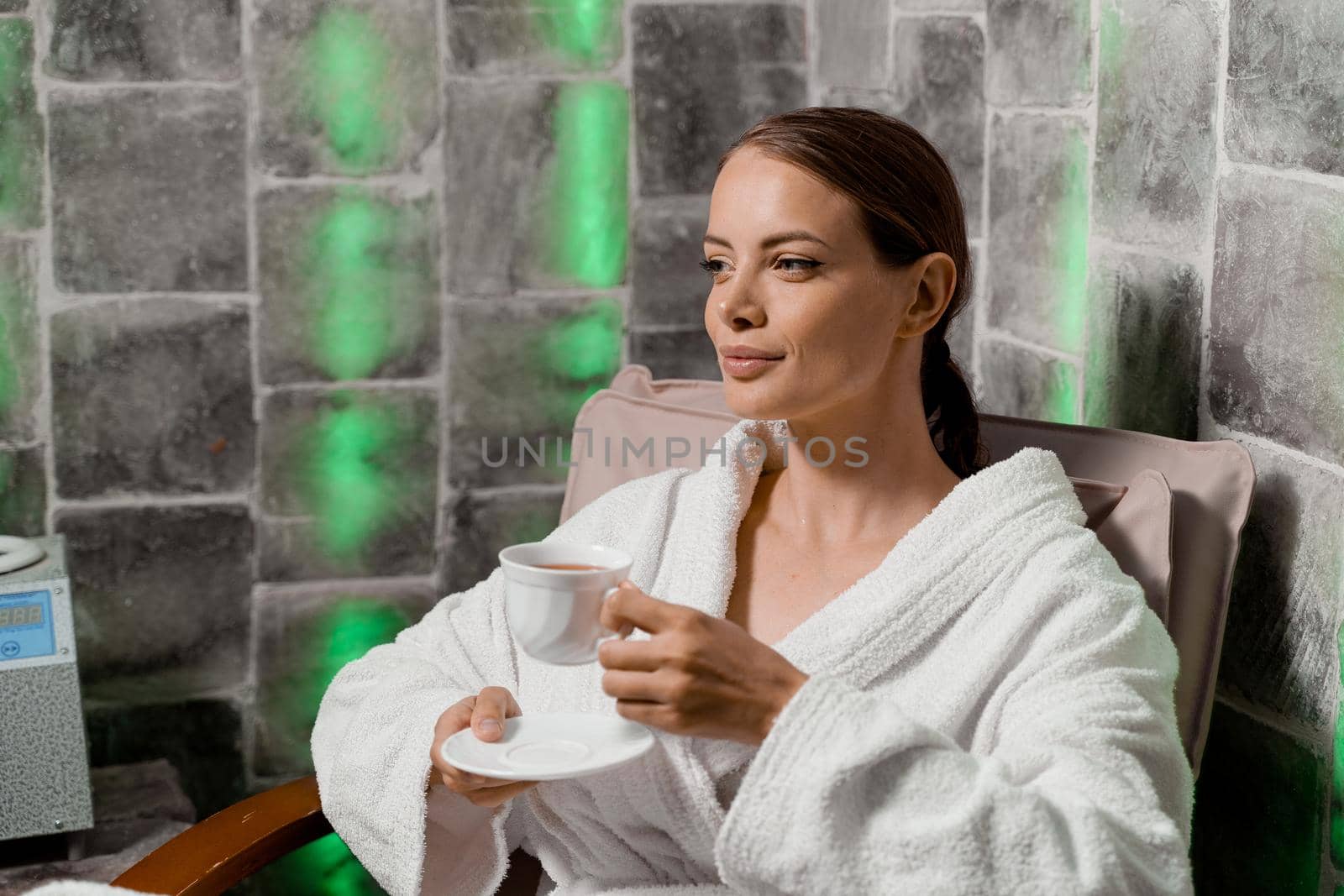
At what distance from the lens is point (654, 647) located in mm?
1158

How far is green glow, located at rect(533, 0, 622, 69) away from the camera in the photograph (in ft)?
7.79

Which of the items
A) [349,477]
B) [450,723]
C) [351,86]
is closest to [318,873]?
[349,477]

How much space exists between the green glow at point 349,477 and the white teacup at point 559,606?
4.08 feet

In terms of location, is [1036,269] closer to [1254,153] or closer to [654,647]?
[1254,153]

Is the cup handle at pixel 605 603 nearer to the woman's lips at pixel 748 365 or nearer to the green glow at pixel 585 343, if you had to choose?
the woman's lips at pixel 748 365

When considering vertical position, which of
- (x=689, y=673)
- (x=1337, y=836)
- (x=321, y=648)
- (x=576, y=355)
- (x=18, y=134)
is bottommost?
(x=321, y=648)

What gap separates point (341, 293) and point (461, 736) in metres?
1.25

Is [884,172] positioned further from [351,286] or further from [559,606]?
[351,286]

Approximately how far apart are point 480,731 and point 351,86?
1.39 m

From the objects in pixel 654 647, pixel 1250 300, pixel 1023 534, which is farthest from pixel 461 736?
pixel 1250 300

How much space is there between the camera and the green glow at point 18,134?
7.10 ft

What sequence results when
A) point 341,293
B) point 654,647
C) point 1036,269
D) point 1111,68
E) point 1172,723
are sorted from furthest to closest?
point 341,293, point 1036,269, point 1111,68, point 1172,723, point 654,647

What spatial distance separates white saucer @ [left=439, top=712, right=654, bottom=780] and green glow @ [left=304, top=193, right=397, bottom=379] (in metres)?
1.18

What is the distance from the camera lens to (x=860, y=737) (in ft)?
3.71
